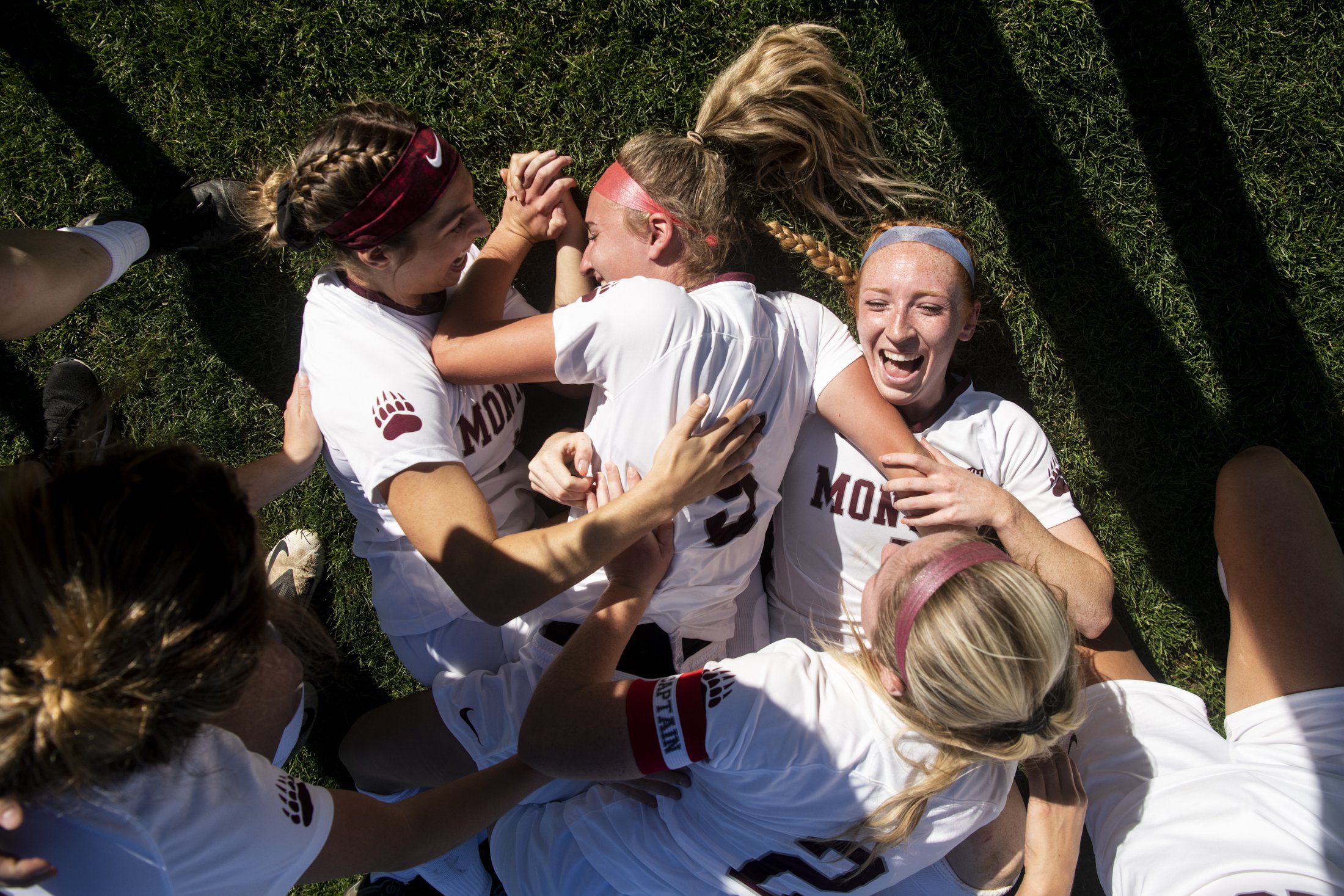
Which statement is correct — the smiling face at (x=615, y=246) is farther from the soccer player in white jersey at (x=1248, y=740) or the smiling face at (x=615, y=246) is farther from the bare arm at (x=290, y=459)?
the soccer player in white jersey at (x=1248, y=740)

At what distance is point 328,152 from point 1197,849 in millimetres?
3471

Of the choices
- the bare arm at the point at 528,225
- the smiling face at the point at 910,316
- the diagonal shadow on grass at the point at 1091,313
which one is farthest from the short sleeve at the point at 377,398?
the diagonal shadow on grass at the point at 1091,313

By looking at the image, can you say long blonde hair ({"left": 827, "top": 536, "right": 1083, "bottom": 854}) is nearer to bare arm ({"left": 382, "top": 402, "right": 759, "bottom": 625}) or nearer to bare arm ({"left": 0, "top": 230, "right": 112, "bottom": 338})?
bare arm ({"left": 382, "top": 402, "right": 759, "bottom": 625})

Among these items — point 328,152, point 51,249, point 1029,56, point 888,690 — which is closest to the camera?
point 888,690

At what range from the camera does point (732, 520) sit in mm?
2971

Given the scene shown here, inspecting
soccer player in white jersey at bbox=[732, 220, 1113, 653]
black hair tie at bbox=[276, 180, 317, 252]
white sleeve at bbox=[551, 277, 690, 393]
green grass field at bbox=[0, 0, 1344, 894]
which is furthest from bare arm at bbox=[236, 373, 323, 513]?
soccer player in white jersey at bbox=[732, 220, 1113, 653]

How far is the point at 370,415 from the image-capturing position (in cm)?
264

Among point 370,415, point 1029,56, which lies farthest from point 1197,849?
point 1029,56

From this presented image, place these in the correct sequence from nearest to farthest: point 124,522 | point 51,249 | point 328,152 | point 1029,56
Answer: point 124,522 → point 328,152 → point 51,249 → point 1029,56

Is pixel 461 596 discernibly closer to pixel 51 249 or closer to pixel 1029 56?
pixel 51 249

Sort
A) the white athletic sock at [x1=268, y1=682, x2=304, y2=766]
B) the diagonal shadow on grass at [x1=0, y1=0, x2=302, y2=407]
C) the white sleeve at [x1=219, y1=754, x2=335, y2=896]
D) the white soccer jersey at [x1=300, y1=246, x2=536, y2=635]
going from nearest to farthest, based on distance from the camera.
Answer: the white sleeve at [x1=219, y1=754, x2=335, y2=896]
the white athletic sock at [x1=268, y1=682, x2=304, y2=766]
the white soccer jersey at [x1=300, y1=246, x2=536, y2=635]
the diagonal shadow on grass at [x1=0, y1=0, x2=302, y2=407]

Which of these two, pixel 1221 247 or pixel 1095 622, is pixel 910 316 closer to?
pixel 1095 622

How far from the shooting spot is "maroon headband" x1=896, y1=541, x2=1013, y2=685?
2.23 m

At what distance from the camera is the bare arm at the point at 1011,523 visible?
296 centimetres
